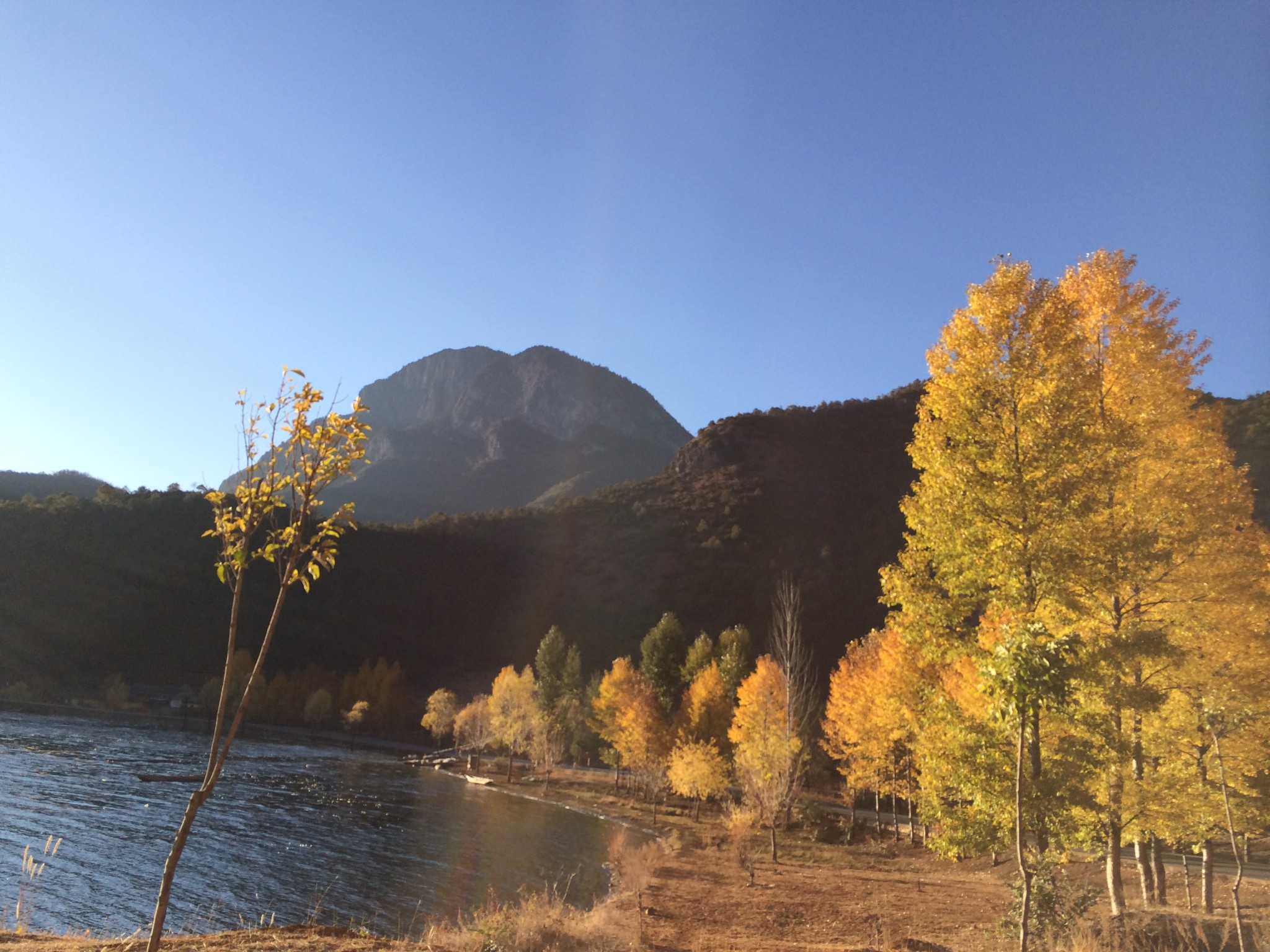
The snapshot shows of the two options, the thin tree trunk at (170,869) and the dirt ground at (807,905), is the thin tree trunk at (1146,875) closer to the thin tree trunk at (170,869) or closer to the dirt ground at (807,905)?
Answer: the dirt ground at (807,905)

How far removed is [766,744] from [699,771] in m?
8.35

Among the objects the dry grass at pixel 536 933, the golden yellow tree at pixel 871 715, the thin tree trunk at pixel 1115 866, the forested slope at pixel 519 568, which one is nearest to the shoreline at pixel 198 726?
the forested slope at pixel 519 568

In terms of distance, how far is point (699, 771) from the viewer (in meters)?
46.0

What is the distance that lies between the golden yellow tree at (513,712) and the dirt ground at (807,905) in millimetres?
29524

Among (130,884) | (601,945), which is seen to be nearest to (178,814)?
(130,884)

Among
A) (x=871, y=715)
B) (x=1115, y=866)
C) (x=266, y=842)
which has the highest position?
(x=871, y=715)

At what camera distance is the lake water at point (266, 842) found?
76.2ft

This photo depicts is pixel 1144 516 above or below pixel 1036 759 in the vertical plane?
above

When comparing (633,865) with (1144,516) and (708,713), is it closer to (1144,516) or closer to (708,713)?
(1144,516)

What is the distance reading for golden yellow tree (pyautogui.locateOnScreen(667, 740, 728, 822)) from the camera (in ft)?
151

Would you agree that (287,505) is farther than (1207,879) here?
No

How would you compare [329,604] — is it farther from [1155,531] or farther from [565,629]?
[1155,531]

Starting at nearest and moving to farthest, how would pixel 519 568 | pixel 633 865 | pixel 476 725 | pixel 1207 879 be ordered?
pixel 1207 879 → pixel 633 865 → pixel 476 725 → pixel 519 568

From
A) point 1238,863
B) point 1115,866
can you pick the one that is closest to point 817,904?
point 1115,866
